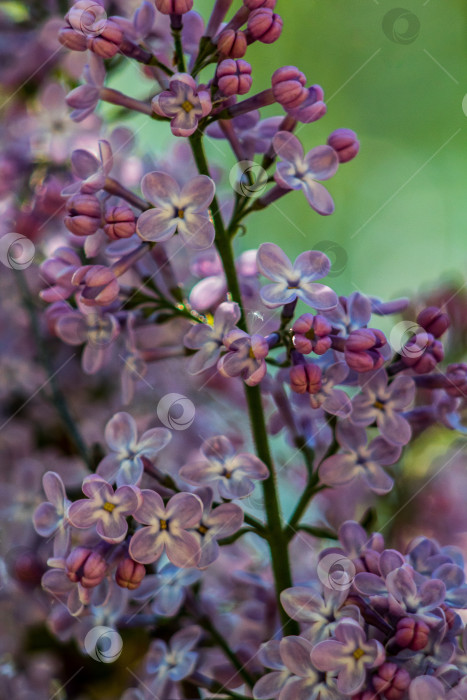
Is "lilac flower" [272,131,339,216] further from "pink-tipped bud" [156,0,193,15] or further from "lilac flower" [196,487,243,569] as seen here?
"lilac flower" [196,487,243,569]

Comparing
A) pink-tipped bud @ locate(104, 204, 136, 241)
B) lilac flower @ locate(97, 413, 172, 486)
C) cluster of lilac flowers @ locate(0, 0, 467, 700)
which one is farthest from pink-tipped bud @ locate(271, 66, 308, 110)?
lilac flower @ locate(97, 413, 172, 486)

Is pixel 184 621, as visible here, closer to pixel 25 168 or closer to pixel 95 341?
pixel 95 341

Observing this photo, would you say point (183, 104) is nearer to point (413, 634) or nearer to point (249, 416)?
point (249, 416)

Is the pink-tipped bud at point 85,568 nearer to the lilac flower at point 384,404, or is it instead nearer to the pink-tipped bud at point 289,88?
the lilac flower at point 384,404

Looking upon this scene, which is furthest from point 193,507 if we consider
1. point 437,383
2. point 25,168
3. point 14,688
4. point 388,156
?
point 388,156

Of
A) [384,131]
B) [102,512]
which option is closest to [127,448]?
[102,512]
